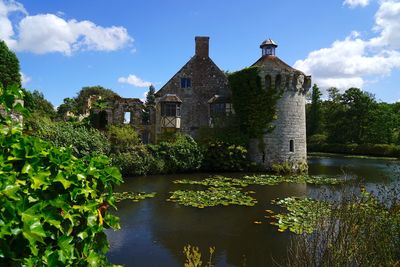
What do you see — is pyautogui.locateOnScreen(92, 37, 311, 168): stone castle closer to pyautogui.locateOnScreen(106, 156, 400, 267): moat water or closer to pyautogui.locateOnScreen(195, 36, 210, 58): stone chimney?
pyautogui.locateOnScreen(195, 36, 210, 58): stone chimney

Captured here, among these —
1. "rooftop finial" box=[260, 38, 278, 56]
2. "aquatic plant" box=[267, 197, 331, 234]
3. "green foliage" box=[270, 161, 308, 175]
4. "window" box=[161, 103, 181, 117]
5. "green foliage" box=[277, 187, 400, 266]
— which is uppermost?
"rooftop finial" box=[260, 38, 278, 56]

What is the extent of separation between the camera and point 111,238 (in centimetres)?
918

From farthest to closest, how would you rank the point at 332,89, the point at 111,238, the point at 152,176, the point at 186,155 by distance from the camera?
1. the point at 332,89
2. the point at 186,155
3. the point at 152,176
4. the point at 111,238

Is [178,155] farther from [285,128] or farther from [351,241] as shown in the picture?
[351,241]

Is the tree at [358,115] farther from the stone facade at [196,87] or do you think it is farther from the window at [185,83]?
the window at [185,83]

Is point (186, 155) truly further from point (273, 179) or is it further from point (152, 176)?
point (273, 179)

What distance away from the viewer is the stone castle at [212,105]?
24.6 meters

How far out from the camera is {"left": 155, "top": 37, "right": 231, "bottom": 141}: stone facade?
30625 mm

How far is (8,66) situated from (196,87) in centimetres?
2413

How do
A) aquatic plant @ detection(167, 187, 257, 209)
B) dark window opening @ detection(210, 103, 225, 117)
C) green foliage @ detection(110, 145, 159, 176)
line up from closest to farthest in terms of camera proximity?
aquatic plant @ detection(167, 187, 257, 209), green foliage @ detection(110, 145, 159, 176), dark window opening @ detection(210, 103, 225, 117)

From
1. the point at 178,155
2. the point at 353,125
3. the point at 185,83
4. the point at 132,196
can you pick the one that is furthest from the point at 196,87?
the point at 353,125

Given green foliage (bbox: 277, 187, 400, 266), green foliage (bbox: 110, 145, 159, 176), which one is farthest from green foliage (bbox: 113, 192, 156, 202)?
green foliage (bbox: 277, 187, 400, 266)

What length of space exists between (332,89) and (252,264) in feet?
196

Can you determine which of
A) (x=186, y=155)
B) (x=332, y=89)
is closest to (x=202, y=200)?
(x=186, y=155)
